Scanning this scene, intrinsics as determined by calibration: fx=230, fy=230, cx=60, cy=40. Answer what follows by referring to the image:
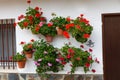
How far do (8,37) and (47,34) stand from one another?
1.51 m

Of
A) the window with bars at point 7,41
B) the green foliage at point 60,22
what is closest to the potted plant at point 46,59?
the green foliage at point 60,22

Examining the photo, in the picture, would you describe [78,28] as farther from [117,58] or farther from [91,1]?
[117,58]

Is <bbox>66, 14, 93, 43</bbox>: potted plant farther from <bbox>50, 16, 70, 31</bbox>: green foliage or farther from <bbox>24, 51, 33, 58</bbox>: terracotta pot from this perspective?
<bbox>24, 51, 33, 58</bbox>: terracotta pot

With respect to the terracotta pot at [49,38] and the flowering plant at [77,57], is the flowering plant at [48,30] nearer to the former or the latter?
the terracotta pot at [49,38]

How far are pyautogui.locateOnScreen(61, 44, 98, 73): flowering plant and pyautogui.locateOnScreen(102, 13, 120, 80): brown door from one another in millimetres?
452

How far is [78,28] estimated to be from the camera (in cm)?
582

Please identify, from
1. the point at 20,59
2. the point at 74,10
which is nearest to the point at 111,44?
the point at 74,10

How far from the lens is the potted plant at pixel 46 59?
6.12 meters

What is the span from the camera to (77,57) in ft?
19.2

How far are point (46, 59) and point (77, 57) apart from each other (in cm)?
83

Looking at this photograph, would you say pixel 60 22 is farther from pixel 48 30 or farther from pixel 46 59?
pixel 46 59

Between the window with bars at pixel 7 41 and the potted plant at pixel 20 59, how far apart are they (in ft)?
1.39

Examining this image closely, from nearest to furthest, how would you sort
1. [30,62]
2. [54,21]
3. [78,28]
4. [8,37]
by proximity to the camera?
[78,28]
[54,21]
[30,62]
[8,37]

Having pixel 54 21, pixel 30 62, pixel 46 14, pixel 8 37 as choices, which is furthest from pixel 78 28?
pixel 8 37
